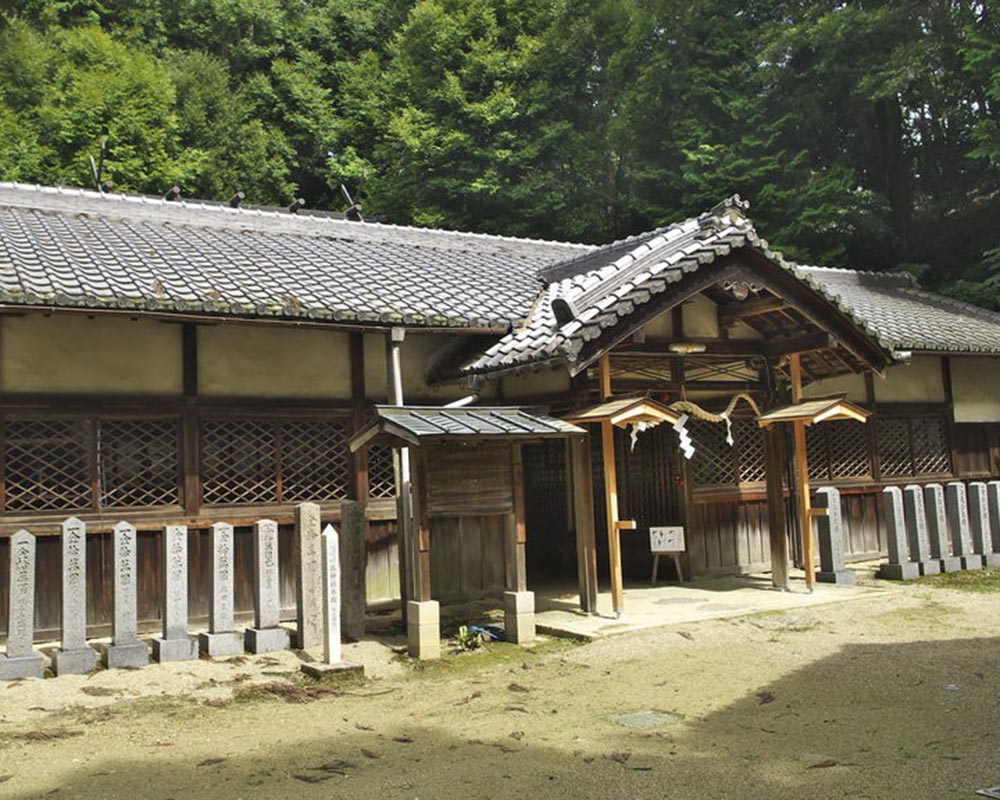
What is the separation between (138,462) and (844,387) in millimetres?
11675

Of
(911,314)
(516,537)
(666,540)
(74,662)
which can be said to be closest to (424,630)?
(516,537)

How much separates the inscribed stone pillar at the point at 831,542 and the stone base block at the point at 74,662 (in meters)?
9.61

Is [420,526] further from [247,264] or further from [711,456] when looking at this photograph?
[711,456]

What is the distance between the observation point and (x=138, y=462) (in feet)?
34.8

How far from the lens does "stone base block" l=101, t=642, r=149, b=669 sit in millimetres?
8750

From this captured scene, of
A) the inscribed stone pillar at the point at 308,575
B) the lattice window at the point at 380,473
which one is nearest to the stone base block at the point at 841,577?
the lattice window at the point at 380,473

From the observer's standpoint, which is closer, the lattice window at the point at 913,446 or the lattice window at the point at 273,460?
the lattice window at the point at 273,460

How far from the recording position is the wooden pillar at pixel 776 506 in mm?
12398

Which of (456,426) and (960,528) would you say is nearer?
(456,426)

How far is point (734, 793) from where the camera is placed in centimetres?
527

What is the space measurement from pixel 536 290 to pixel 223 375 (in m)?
5.02

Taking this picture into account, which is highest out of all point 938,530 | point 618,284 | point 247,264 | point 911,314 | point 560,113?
point 560,113

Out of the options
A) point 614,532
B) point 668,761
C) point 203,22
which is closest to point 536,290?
point 614,532

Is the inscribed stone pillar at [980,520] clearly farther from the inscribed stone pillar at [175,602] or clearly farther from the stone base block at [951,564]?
the inscribed stone pillar at [175,602]
